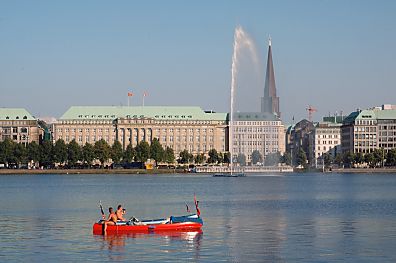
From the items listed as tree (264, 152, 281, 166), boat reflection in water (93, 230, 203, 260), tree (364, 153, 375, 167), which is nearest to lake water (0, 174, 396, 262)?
boat reflection in water (93, 230, 203, 260)

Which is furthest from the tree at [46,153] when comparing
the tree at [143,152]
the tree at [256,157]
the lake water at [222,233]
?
the lake water at [222,233]

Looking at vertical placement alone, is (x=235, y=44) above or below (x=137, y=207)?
above

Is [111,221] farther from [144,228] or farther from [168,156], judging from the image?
[168,156]

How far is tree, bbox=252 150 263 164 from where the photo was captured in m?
183

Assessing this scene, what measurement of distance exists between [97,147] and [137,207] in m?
115

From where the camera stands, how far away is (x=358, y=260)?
38.3 metres

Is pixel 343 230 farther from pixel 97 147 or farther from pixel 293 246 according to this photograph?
pixel 97 147

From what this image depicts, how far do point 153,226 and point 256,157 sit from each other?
466 feet

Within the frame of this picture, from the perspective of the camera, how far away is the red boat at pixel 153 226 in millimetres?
47406

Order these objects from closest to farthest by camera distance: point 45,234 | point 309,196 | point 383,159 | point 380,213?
point 45,234 < point 380,213 < point 309,196 < point 383,159

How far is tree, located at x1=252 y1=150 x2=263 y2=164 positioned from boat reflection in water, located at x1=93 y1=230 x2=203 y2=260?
442 feet

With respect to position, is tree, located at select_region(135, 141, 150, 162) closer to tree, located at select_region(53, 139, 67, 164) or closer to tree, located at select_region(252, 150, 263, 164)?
tree, located at select_region(53, 139, 67, 164)

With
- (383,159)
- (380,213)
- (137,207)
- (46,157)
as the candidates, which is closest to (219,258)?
(380,213)

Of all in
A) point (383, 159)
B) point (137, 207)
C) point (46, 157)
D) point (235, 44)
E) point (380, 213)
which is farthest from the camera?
point (383, 159)
